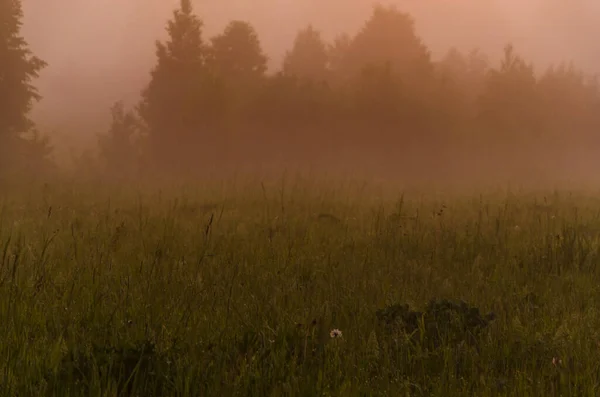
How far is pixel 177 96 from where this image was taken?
27484 millimetres

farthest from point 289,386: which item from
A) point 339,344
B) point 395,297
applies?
point 395,297

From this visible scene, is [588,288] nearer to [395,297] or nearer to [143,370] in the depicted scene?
[395,297]

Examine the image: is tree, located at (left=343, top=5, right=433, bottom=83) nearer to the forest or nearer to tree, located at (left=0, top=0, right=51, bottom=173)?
tree, located at (left=0, top=0, right=51, bottom=173)

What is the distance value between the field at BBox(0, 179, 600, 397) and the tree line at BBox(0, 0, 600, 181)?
23059mm

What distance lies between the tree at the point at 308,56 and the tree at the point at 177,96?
9.48 metres

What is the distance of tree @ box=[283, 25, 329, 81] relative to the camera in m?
35.2

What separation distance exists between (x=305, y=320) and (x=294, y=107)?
88.8 ft

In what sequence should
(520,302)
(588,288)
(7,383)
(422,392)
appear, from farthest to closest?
(588,288) → (520,302) → (422,392) → (7,383)

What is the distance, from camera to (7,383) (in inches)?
85.2

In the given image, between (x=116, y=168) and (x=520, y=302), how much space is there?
96.9 feet

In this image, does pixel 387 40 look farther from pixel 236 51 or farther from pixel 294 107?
pixel 236 51

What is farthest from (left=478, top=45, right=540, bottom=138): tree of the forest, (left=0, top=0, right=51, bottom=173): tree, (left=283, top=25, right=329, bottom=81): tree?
(left=0, top=0, right=51, bottom=173): tree

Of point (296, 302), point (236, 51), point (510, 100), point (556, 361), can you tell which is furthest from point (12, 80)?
point (510, 100)

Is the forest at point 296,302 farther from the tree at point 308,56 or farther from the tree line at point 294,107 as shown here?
the tree at point 308,56
